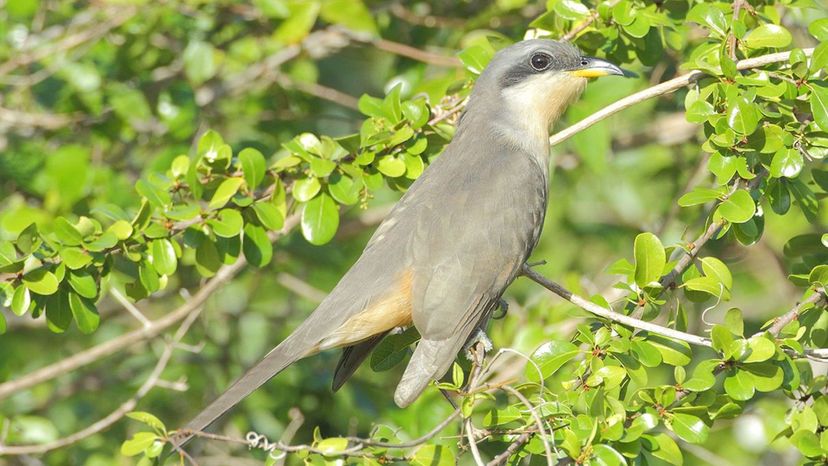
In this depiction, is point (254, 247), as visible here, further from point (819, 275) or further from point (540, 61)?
point (819, 275)

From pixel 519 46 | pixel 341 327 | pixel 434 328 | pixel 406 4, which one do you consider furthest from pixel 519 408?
pixel 406 4

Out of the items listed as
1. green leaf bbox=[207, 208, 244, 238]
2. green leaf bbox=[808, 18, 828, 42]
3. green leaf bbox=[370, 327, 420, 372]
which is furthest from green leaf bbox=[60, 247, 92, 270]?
green leaf bbox=[808, 18, 828, 42]

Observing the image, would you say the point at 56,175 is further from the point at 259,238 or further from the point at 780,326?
the point at 780,326

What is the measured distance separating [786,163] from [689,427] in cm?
84

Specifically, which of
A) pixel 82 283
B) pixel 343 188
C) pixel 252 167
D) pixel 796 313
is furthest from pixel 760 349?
pixel 82 283

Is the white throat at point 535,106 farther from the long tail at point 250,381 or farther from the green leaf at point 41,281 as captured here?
the green leaf at point 41,281

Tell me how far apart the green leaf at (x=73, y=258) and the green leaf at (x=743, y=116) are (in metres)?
2.10

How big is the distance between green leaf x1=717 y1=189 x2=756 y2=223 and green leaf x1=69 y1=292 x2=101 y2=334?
2.09 meters

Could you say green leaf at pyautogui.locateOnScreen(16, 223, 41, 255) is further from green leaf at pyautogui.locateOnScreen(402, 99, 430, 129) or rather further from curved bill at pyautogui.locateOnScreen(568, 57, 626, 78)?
curved bill at pyautogui.locateOnScreen(568, 57, 626, 78)

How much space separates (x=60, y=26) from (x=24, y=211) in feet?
4.28

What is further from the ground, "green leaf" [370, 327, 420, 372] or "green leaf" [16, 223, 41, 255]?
"green leaf" [16, 223, 41, 255]

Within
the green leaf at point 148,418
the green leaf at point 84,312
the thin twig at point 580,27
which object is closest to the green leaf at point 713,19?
the thin twig at point 580,27

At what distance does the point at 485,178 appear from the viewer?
4.18 m

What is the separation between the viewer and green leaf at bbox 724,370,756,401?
9.76ft
